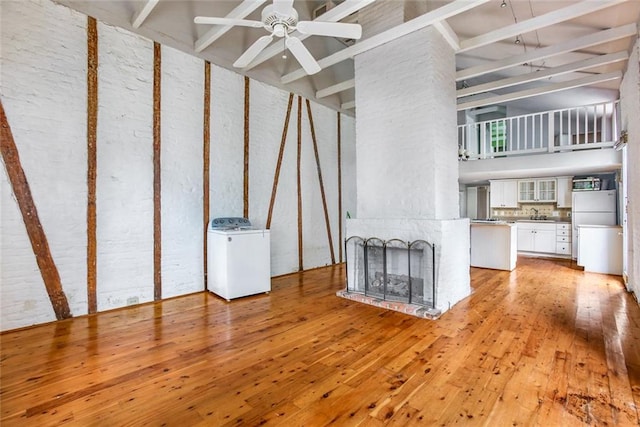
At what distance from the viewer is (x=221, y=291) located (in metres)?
4.16

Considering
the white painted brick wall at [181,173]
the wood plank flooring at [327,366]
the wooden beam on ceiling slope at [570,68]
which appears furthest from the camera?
the wooden beam on ceiling slope at [570,68]

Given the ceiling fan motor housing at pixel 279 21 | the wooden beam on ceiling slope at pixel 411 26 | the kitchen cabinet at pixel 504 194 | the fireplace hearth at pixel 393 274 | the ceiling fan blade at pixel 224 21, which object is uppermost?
the wooden beam on ceiling slope at pixel 411 26

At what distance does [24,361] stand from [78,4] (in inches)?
147

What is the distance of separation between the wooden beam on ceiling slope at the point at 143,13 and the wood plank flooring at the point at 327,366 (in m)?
3.54

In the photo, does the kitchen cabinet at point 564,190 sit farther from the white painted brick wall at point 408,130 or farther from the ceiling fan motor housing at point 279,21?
the ceiling fan motor housing at point 279,21

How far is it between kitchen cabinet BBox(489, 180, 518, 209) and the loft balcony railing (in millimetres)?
901

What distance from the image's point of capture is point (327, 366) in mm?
2332

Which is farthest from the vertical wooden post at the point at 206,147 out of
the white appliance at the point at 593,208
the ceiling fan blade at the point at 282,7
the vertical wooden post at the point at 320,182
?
the white appliance at the point at 593,208

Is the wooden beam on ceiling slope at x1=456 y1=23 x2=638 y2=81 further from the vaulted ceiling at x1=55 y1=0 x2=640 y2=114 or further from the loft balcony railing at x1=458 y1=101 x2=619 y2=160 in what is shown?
the loft balcony railing at x1=458 y1=101 x2=619 y2=160

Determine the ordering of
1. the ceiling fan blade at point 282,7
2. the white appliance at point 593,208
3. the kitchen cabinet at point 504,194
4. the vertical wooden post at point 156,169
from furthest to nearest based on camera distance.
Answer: the kitchen cabinet at point 504,194, the white appliance at point 593,208, the vertical wooden post at point 156,169, the ceiling fan blade at point 282,7

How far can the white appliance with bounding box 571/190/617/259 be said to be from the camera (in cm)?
648

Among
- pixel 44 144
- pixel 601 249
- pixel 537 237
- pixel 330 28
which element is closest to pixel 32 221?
pixel 44 144

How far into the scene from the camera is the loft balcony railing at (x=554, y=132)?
5.93m

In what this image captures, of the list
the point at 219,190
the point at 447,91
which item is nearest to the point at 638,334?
the point at 447,91
